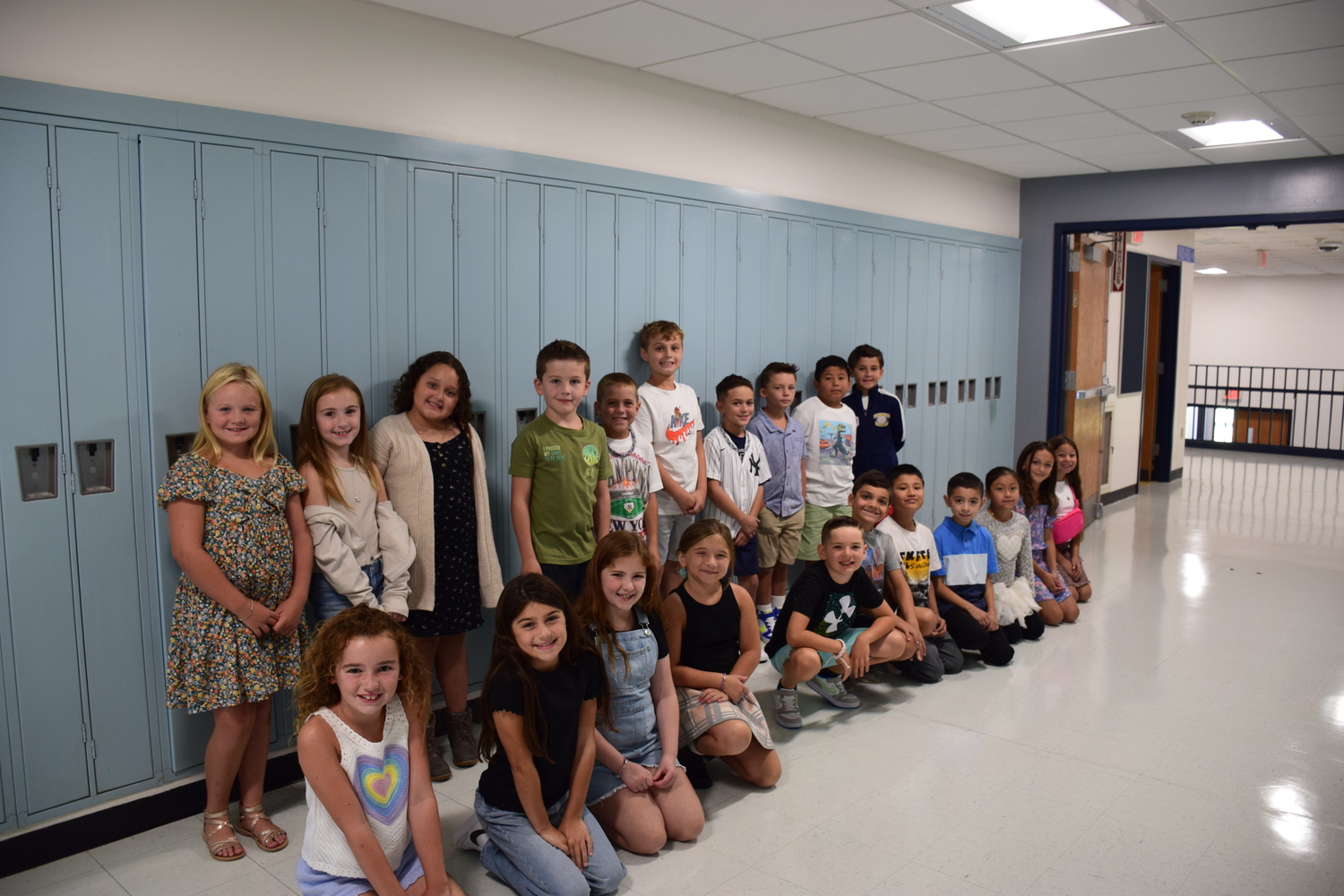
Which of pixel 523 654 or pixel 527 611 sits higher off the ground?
pixel 527 611

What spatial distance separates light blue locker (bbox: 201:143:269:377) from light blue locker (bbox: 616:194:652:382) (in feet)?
4.87

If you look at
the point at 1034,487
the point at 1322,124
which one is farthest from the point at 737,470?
the point at 1322,124

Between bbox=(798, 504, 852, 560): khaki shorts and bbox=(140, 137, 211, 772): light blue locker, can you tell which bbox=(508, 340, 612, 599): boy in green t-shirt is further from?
bbox=(798, 504, 852, 560): khaki shorts

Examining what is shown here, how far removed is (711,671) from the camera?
3.05 metres

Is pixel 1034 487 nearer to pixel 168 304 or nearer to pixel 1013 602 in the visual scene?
pixel 1013 602

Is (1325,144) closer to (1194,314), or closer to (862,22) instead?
(862,22)

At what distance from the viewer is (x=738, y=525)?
167 inches

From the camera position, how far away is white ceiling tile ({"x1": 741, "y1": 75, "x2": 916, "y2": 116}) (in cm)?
423

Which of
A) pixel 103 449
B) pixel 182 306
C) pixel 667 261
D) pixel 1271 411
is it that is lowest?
pixel 1271 411

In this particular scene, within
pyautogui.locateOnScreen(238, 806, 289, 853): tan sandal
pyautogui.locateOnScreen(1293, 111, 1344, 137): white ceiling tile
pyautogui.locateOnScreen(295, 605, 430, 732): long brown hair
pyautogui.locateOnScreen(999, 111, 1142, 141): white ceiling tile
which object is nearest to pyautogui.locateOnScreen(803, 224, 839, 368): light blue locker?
pyautogui.locateOnScreen(999, 111, 1142, 141): white ceiling tile

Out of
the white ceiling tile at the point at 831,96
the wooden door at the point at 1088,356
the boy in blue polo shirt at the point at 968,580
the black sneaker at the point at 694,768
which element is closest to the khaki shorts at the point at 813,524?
the boy in blue polo shirt at the point at 968,580

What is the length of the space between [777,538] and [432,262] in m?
2.10

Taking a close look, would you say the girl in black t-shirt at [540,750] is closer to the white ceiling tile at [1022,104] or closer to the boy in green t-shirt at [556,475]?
the boy in green t-shirt at [556,475]

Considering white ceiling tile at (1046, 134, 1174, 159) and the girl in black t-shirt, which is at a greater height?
white ceiling tile at (1046, 134, 1174, 159)
